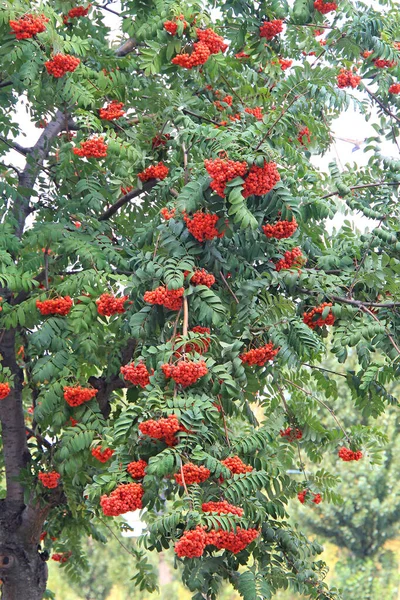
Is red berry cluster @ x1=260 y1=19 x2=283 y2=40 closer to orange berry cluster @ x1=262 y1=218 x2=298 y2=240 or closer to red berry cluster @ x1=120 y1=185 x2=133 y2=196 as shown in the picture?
red berry cluster @ x1=120 y1=185 x2=133 y2=196

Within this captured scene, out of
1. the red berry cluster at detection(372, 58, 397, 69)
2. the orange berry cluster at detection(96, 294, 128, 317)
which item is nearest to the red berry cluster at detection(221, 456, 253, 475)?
the orange berry cluster at detection(96, 294, 128, 317)

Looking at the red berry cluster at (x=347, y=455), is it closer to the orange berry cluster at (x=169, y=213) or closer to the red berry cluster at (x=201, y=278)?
the red berry cluster at (x=201, y=278)

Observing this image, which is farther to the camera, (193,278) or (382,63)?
(382,63)

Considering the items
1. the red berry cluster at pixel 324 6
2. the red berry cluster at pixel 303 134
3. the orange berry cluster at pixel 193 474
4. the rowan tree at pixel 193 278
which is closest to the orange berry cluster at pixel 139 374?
the rowan tree at pixel 193 278

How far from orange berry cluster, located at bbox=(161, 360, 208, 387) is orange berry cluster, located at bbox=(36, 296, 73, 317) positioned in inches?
65.4

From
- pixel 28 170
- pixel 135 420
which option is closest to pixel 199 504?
pixel 135 420

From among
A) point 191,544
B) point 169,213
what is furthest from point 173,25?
point 191,544

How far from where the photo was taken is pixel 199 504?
3.47 metres

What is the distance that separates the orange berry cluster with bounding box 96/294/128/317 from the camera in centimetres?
484

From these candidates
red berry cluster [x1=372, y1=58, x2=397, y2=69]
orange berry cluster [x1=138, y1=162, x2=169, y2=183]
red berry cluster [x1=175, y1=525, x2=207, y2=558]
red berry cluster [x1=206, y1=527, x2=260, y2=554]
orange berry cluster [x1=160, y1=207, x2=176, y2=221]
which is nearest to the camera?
red berry cluster [x1=175, y1=525, x2=207, y2=558]

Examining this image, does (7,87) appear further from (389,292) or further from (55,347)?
(389,292)

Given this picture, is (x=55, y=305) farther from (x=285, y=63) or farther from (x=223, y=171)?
(x=285, y=63)

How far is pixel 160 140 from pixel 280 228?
1647 mm

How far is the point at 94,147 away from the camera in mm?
5145
